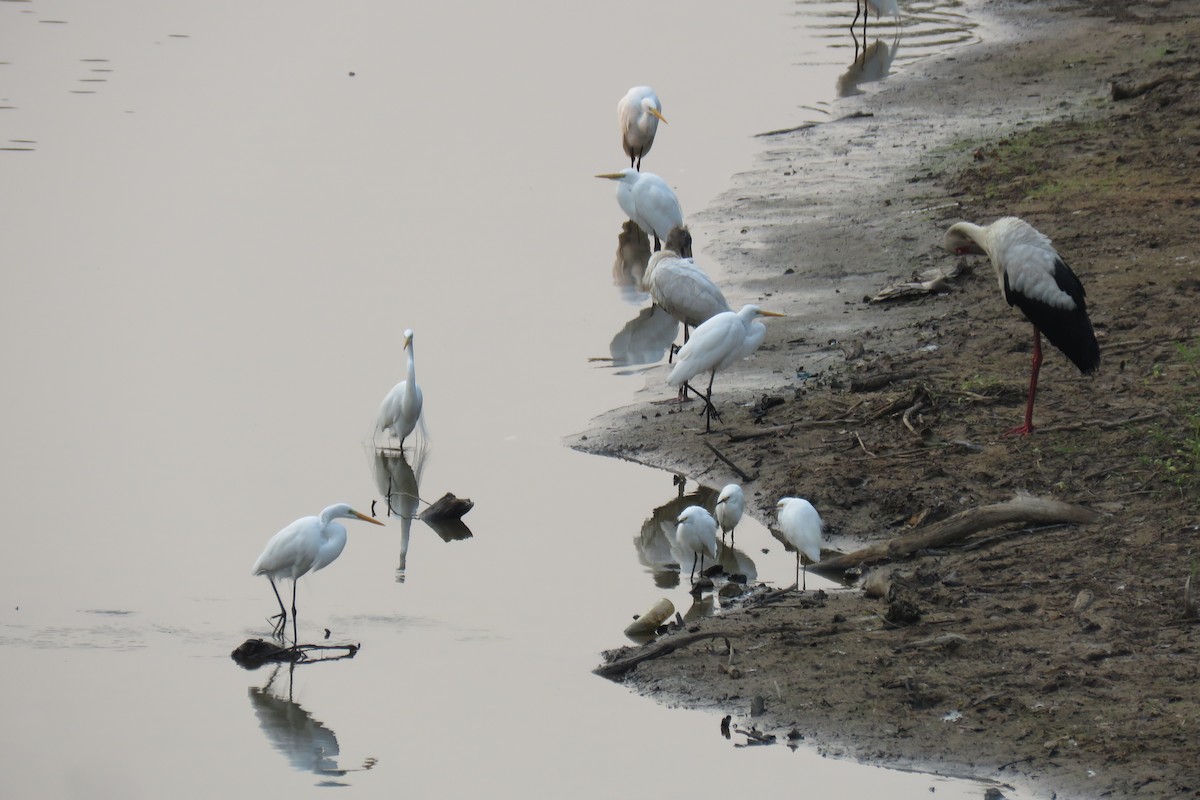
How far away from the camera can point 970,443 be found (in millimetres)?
8312

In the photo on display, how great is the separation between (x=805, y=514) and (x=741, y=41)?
52.7ft

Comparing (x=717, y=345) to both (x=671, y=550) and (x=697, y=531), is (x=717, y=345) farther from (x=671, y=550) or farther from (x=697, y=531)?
(x=697, y=531)

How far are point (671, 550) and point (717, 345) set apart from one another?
1.43 m

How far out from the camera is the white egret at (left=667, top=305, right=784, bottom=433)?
360 inches

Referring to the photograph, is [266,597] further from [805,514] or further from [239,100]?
[239,100]

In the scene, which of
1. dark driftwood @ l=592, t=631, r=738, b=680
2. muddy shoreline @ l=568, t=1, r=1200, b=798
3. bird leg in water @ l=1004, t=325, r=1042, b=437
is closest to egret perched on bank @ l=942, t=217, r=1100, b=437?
bird leg in water @ l=1004, t=325, r=1042, b=437

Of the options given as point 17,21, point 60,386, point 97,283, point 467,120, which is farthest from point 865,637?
point 17,21

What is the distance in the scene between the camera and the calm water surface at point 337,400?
6.32 m

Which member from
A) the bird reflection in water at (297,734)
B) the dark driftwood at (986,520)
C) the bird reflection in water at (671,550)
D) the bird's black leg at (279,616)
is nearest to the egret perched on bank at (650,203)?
the bird reflection in water at (671,550)

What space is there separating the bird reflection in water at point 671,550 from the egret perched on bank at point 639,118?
6847mm

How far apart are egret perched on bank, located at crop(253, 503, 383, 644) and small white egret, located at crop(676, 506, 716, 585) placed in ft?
5.14

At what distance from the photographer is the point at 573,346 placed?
11.4 m

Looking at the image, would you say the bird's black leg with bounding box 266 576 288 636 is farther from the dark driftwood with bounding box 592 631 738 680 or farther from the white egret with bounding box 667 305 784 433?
the white egret with bounding box 667 305 784 433

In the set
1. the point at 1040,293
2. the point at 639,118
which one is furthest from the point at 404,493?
the point at 639,118
